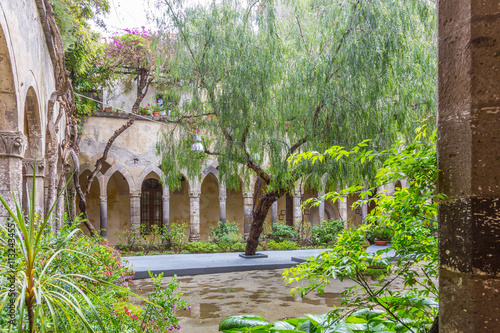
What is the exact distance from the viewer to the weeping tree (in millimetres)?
6438

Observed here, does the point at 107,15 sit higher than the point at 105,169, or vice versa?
the point at 107,15

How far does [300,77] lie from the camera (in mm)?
6977

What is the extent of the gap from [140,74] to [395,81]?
7.97 meters

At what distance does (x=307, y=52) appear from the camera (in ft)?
24.0

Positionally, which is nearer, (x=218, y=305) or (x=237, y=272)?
(x=218, y=305)

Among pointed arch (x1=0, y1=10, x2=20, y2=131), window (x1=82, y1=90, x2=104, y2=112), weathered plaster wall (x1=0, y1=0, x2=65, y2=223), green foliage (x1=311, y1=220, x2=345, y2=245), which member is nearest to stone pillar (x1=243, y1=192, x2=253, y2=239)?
green foliage (x1=311, y1=220, x2=345, y2=245)

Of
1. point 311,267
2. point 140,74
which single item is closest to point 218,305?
point 311,267

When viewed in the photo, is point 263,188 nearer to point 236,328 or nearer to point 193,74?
point 193,74

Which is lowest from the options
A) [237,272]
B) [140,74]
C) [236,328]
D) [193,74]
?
[237,272]

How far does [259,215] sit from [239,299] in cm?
342

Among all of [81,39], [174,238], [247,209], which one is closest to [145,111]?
[174,238]

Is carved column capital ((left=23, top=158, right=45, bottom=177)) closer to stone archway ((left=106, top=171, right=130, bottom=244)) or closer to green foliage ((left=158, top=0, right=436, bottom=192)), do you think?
green foliage ((left=158, top=0, right=436, bottom=192))

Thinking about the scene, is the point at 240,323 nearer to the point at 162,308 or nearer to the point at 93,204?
the point at 162,308

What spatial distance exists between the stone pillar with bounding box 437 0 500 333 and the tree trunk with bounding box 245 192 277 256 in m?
7.29
